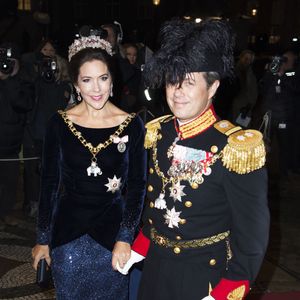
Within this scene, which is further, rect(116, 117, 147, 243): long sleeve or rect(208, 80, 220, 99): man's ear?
rect(116, 117, 147, 243): long sleeve

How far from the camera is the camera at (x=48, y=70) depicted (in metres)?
5.62

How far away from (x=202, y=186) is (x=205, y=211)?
0.11m

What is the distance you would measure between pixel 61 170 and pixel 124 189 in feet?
1.28

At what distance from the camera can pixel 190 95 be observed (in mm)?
2049

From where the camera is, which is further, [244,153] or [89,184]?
[89,184]

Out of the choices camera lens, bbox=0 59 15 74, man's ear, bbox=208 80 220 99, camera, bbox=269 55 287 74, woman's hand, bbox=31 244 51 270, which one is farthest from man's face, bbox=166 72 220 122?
camera, bbox=269 55 287 74

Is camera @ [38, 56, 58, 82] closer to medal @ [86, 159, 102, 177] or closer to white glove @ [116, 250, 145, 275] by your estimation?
medal @ [86, 159, 102, 177]

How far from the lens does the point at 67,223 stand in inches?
110

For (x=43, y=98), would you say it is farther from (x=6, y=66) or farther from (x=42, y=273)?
(x=42, y=273)

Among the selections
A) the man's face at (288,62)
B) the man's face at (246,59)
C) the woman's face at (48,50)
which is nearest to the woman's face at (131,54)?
the woman's face at (48,50)

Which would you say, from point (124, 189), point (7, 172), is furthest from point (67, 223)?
point (7, 172)

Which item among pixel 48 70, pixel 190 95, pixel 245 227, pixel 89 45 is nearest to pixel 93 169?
pixel 89 45

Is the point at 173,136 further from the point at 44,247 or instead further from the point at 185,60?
the point at 44,247

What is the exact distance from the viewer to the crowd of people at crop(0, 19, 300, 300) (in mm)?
2018
